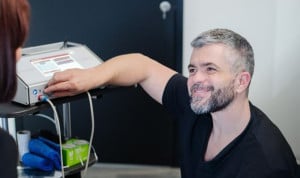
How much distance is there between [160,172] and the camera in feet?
8.82

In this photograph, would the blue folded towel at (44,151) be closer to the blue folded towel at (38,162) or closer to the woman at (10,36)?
the blue folded towel at (38,162)

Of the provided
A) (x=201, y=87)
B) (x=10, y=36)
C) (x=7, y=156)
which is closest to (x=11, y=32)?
(x=10, y=36)

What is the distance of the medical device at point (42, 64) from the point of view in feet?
4.77

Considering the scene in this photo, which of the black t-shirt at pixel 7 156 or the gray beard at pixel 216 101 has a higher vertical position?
the black t-shirt at pixel 7 156

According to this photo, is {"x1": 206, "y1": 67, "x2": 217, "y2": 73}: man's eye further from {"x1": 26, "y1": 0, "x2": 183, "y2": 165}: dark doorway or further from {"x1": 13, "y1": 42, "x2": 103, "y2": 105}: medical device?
→ {"x1": 26, "y1": 0, "x2": 183, "y2": 165}: dark doorway

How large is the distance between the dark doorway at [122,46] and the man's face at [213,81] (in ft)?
3.22

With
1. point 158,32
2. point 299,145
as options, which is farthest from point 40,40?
point 299,145

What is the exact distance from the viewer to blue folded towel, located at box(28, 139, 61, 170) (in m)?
1.67

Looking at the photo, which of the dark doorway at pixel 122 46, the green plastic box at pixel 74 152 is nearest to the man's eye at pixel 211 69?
the green plastic box at pixel 74 152

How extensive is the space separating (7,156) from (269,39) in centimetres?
174

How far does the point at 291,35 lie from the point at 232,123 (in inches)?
42.5

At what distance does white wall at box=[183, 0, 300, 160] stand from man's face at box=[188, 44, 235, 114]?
1016 mm

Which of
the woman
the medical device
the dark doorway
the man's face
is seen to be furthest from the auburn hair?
the dark doorway

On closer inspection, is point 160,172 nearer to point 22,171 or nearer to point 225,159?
point 22,171
